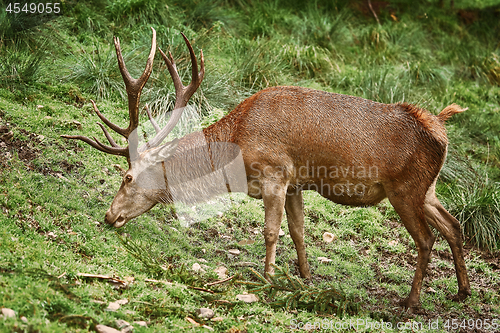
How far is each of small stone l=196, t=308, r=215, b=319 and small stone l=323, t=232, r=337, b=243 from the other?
2.85m

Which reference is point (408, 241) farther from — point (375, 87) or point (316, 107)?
point (375, 87)

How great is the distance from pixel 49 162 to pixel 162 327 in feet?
10.5

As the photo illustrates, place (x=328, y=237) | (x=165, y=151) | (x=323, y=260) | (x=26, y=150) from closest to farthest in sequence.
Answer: (x=165, y=151) < (x=26, y=150) < (x=323, y=260) < (x=328, y=237)

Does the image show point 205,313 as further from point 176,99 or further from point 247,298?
point 176,99

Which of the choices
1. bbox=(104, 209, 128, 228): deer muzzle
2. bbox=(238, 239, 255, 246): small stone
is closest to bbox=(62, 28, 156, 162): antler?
bbox=(104, 209, 128, 228): deer muzzle

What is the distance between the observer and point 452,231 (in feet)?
18.4

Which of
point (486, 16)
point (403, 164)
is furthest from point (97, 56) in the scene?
point (486, 16)

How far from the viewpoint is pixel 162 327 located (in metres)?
3.68

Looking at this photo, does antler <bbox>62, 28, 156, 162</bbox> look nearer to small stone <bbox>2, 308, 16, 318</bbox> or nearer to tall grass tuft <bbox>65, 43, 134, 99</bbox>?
small stone <bbox>2, 308, 16, 318</bbox>

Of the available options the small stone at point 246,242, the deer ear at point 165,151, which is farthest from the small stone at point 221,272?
the deer ear at point 165,151

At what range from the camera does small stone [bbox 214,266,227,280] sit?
16.8 feet

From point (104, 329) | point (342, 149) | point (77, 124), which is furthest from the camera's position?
point (77, 124)

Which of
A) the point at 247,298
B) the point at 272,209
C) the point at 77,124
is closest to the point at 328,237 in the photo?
the point at 272,209

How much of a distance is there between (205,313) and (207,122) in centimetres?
392
